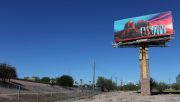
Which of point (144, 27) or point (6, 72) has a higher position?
point (144, 27)

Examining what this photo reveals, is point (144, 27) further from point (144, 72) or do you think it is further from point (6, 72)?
point (6, 72)

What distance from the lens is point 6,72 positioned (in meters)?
80.0

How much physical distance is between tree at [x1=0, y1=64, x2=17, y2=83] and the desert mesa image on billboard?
29081 millimetres

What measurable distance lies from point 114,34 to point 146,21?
289 inches

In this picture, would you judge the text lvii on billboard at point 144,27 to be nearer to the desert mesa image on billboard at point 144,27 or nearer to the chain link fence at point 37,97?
the desert mesa image on billboard at point 144,27

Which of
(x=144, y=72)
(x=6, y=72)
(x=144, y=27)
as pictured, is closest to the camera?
(x=144, y=72)

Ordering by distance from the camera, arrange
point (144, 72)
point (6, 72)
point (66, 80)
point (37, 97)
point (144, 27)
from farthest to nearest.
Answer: point (66, 80)
point (6, 72)
point (144, 27)
point (144, 72)
point (37, 97)

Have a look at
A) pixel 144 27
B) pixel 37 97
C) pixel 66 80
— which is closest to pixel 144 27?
pixel 144 27

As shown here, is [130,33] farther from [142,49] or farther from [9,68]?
[9,68]

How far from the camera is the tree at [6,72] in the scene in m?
78.8

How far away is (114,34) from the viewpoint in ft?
213

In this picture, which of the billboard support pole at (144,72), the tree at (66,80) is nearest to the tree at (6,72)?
the billboard support pole at (144,72)

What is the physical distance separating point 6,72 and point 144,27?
117ft

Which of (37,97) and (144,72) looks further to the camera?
(144,72)
